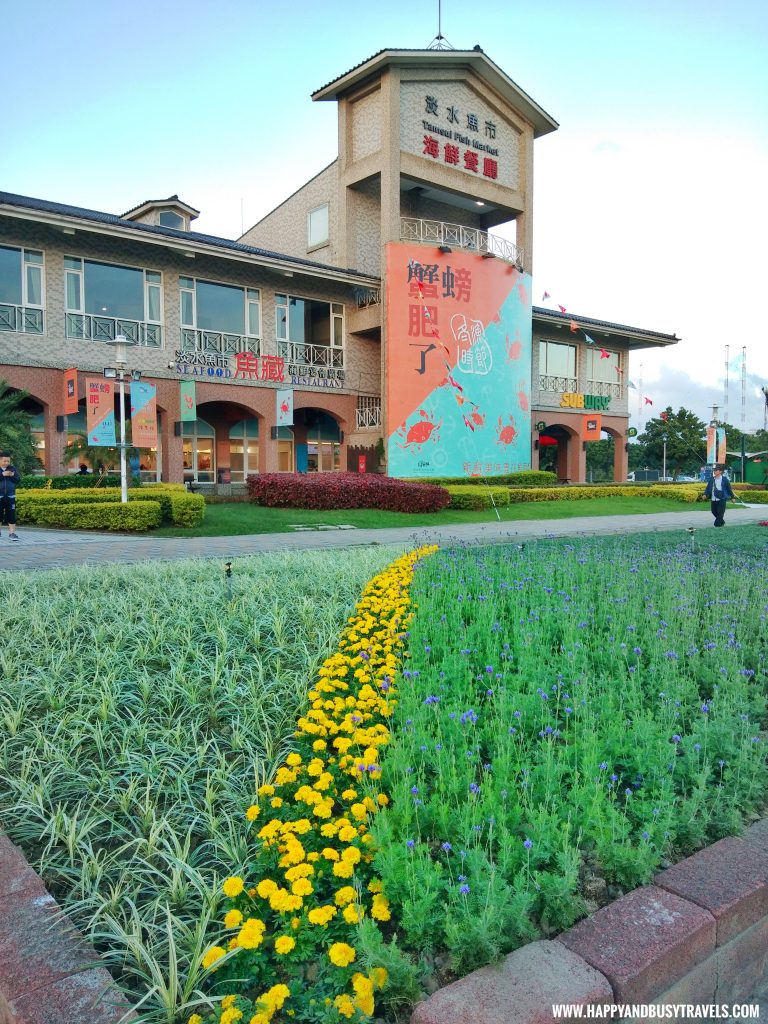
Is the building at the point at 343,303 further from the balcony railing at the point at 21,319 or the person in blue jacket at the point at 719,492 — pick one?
the person in blue jacket at the point at 719,492

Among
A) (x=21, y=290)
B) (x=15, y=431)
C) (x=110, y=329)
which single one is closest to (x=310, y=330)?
(x=110, y=329)

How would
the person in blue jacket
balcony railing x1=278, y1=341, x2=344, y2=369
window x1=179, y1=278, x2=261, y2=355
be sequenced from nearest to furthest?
the person in blue jacket < window x1=179, y1=278, x2=261, y2=355 < balcony railing x1=278, y1=341, x2=344, y2=369

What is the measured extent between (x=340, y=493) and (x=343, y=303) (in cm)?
963

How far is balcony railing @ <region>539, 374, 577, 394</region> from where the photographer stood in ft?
103

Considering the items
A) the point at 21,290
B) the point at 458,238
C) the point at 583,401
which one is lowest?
the point at 583,401

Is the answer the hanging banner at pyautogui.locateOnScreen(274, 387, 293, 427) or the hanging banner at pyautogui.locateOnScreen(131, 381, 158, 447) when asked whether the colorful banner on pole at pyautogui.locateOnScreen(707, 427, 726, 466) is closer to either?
the hanging banner at pyautogui.locateOnScreen(274, 387, 293, 427)

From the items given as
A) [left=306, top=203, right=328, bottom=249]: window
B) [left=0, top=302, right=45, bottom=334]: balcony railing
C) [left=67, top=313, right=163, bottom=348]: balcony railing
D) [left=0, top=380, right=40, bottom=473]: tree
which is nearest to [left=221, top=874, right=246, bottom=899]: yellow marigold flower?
[left=0, top=380, right=40, bottom=473]: tree

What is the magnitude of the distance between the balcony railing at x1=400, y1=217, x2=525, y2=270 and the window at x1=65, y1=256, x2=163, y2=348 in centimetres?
877

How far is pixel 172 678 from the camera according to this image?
13.0 ft

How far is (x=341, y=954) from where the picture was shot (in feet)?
5.88

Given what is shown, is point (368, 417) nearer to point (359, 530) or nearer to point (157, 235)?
point (157, 235)

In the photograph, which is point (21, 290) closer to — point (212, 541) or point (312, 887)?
point (212, 541)

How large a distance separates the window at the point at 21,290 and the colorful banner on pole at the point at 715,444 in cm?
2231

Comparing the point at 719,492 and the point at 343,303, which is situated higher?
the point at 343,303
